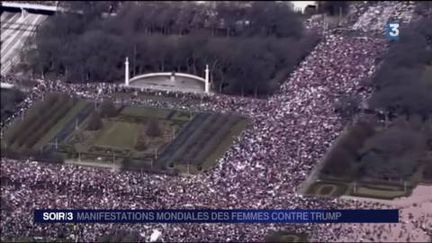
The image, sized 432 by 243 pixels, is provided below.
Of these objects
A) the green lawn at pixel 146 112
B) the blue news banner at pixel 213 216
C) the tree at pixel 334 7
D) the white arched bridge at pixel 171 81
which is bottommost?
the blue news banner at pixel 213 216

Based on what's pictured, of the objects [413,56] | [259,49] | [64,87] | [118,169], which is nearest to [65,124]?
[64,87]

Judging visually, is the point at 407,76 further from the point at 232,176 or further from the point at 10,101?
the point at 10,101

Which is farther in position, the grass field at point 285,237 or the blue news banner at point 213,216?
the grass field at point 285,237

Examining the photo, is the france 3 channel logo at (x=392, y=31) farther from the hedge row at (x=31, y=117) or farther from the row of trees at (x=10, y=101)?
the row of trees at (x=10, y=101)

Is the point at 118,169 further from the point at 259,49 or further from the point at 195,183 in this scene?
the point at 259,49

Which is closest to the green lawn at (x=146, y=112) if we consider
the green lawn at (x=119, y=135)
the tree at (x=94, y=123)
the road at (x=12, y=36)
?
the green lawn at (x=119, y=135)

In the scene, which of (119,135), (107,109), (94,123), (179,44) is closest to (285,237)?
(119,135)

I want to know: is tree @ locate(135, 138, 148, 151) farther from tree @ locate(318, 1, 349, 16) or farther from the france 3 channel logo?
tree @ locate(318, 1, 349, 16)
